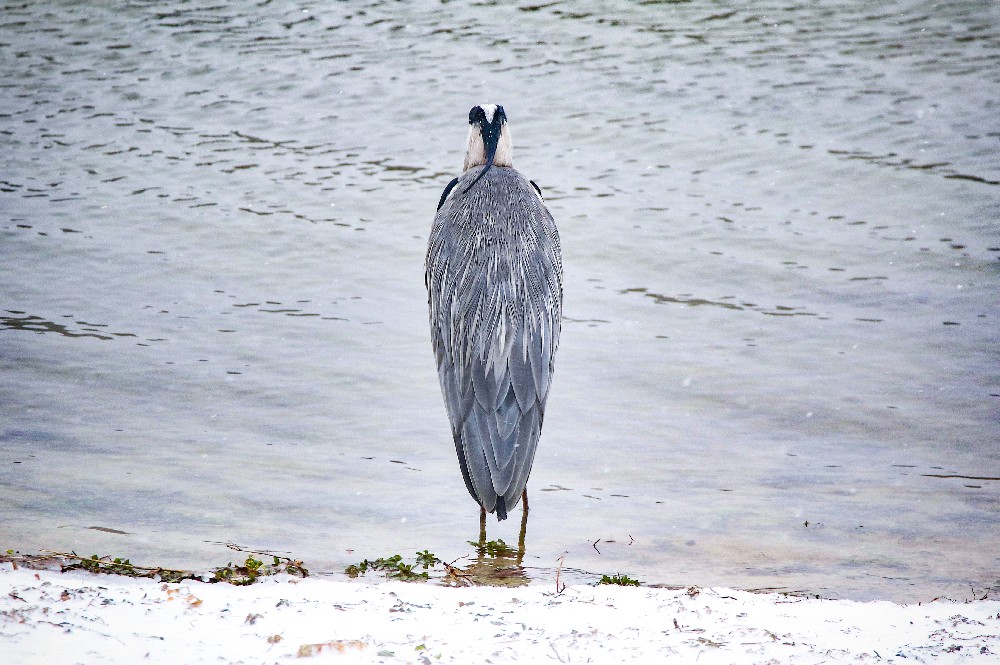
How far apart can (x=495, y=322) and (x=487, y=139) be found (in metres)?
1.23

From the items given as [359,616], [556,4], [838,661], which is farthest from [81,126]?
[838,661]

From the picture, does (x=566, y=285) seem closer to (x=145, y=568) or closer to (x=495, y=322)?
(x=495, y=322)

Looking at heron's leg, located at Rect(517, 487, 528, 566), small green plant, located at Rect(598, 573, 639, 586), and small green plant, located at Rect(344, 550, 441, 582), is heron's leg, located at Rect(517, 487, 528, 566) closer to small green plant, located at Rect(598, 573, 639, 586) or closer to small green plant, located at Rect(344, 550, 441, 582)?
small green plant, located at Rect(344, 550, 441, 582)

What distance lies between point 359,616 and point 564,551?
149 centimetres

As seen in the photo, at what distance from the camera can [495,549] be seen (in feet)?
16.6

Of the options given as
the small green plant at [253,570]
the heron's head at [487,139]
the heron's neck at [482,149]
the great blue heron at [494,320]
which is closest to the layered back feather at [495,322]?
the great blue heron at [494,320]

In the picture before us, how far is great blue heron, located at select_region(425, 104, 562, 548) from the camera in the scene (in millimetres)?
4906

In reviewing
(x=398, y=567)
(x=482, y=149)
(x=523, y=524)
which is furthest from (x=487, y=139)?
(x=398, y=567)

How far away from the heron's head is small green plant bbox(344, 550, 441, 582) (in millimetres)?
1965

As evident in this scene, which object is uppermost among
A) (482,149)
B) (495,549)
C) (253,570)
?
(482,149)

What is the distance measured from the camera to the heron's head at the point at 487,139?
5.94 meters

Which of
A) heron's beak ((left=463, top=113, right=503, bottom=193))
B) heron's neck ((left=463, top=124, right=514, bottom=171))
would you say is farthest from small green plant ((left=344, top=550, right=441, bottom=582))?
heron's neck ((left=463, top=124, right=514, bottom=171))

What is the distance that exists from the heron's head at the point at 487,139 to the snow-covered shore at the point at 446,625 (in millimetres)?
2504

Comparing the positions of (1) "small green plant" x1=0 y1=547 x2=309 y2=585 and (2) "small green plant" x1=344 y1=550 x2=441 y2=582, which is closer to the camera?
(1) "small green plant" x1=0 y1=547 x2=309 y2=585
